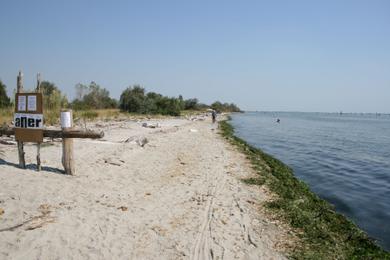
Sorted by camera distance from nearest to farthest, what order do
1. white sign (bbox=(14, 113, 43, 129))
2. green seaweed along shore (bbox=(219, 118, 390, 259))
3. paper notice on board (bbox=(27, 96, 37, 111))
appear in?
green seaweed along shore (bbox=(219, 118, 390, 259)), paper notice on board (bbox=(27, 96, 37, 111)), white sign (bbox=(14, 113, 43, 129))

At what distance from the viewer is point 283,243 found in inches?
234

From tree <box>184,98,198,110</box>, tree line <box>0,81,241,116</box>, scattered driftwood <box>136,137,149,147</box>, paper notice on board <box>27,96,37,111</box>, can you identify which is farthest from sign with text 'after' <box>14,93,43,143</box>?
tree <box>184,98,198,110</box>

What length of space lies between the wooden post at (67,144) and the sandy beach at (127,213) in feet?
0.93

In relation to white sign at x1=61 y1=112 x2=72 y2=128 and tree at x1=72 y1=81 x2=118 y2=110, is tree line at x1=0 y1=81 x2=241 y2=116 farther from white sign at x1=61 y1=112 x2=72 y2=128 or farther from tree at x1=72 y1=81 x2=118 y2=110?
white sign at x1=61 y1=112 x2=72 y2=128

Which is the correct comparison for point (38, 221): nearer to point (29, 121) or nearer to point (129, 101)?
point (29, 121)

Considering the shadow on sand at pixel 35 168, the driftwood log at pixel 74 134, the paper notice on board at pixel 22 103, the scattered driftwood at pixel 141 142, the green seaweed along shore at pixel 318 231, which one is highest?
the paper notice on board at pixel 22 103

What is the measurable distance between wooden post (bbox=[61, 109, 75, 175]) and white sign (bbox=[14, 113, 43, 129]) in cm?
79

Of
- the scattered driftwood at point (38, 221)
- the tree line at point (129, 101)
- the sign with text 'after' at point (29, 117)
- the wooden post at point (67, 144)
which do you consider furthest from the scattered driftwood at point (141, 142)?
the tree line at point (129, 101)

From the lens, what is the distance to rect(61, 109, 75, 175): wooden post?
8398 mm

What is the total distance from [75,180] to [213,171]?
5152 millimetres

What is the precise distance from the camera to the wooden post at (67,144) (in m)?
8.40

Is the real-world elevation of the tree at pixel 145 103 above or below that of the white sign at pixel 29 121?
above

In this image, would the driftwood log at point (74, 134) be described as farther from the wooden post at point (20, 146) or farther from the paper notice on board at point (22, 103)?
the paper notice on board at point (22, 103)

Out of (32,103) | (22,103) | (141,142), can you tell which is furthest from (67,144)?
(141,142)
